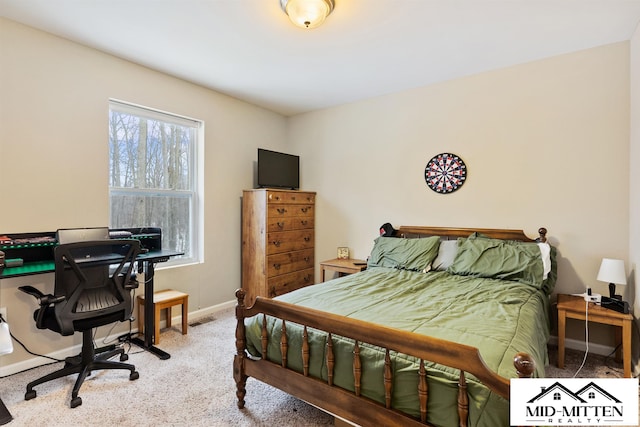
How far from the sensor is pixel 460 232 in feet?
10.9

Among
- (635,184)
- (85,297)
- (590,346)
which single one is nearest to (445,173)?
(635,184)

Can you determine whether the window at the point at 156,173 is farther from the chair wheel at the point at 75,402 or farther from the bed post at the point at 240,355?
the bed post at the point at 240,355

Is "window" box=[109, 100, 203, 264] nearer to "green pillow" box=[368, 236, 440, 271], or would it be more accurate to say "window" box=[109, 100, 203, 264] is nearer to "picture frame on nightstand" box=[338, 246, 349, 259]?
"picture frame on nightstand" box=[338, 246, 349, 259]

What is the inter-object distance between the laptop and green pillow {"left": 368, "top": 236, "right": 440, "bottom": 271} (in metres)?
2.44

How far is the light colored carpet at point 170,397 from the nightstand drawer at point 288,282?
3.64 feet

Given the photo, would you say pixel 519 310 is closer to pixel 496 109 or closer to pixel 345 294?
pixel 345 294

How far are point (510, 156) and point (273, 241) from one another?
2.65 meters

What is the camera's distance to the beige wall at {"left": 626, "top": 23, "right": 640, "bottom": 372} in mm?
2381

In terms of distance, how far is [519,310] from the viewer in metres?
1.97

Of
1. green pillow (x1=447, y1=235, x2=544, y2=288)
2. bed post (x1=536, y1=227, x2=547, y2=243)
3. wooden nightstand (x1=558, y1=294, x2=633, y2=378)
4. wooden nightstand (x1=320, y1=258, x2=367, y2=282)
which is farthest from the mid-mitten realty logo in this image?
wooden nightstand (x1=320, y1=258, x2=367, y2=282)

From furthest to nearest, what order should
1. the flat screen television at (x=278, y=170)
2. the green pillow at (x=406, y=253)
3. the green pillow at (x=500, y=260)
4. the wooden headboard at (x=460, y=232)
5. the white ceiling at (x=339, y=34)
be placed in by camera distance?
the flat screen television at (x=278, y=170) < the green pillow at (x=406, y=253) < the wooden headboard at (x=460, y=232) < the green pillow at (x=500, y=260) < the white ceiling at (x=339, y=34)

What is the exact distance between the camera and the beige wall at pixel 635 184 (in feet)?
7.81

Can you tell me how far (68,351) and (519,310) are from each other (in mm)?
3407

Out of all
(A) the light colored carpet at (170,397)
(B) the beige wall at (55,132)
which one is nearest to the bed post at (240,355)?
(A) the light colored carpet at (170,397)
